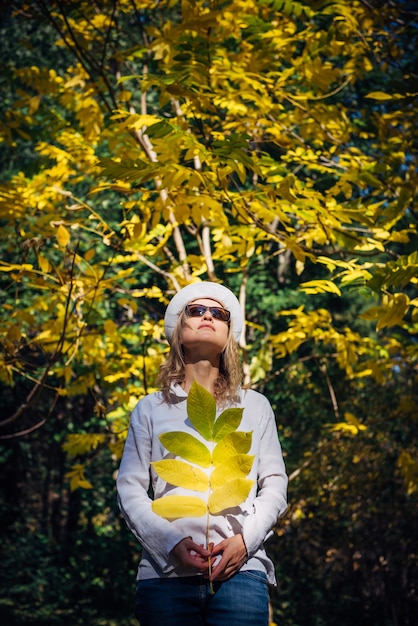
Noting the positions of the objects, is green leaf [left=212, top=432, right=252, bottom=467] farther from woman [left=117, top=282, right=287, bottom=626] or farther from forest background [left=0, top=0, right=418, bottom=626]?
forest background [left=0, top=0, right=418, bottom=626]

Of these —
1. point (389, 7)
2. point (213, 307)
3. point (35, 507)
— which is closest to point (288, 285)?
point (389, 7)

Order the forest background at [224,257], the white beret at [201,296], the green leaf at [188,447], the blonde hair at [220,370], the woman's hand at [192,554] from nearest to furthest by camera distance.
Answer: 1. the green leaf at [188,447]
2. the woman's hand at [192,554]
3. the blonde hair at [220,370]
4. the white beret at [201,296]
5. the forest background at [224,257]

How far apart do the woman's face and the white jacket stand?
123 mm

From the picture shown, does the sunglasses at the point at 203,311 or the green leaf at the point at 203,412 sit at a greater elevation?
the green leaf at the point at 203,412

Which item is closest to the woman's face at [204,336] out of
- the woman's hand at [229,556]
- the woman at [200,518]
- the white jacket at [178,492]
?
the woman at [200,518]

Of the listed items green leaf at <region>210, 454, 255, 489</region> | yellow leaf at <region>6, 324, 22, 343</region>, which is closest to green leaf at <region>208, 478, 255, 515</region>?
green leaf at <region>210, 454, 255, 489</region>

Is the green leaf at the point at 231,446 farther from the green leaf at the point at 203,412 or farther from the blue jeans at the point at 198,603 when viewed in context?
the blue jeans at the point at 198,603

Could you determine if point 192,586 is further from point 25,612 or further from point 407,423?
point 25,612

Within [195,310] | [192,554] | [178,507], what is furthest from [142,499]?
[195,310]

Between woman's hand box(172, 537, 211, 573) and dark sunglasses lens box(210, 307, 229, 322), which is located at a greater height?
dark sunglasses lens box(210, 307, 229, 322)

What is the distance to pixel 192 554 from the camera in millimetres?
1352

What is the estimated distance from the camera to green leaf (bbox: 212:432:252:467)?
1.02 metres

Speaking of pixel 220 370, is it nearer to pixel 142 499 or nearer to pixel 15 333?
pixel 142 499

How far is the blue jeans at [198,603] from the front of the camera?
1.39 m
